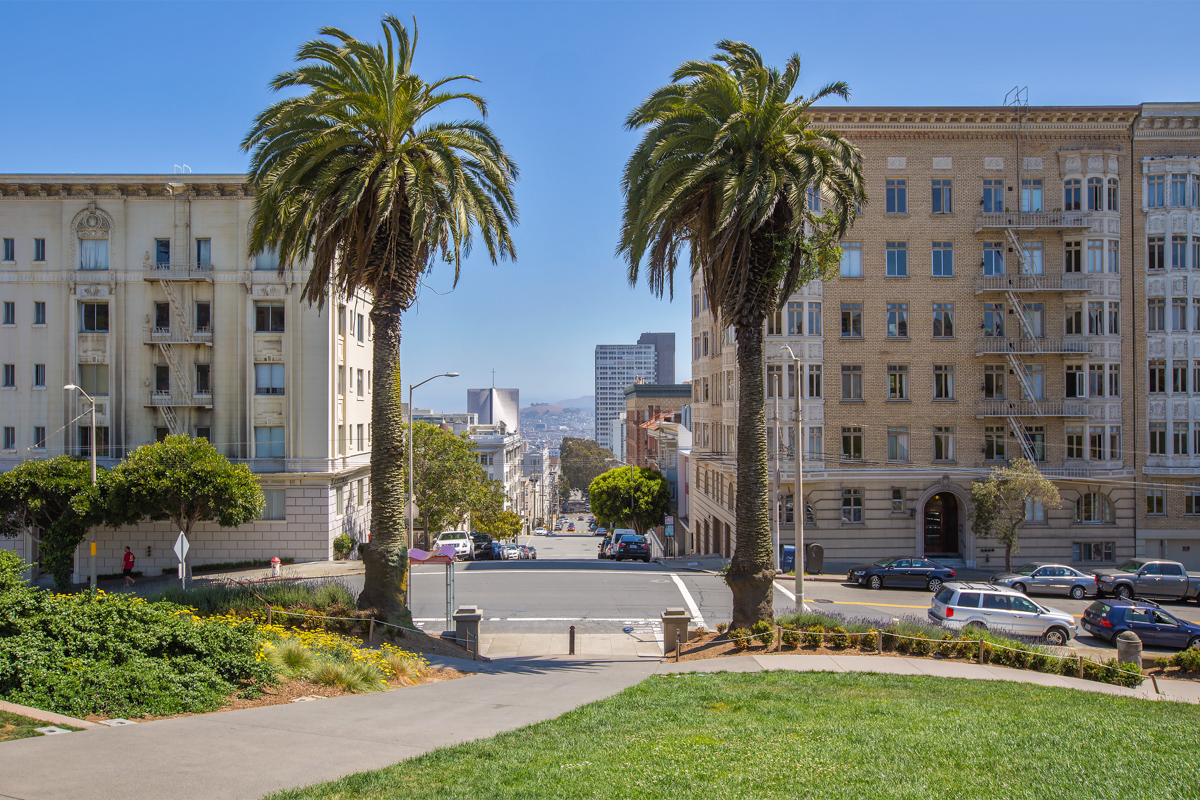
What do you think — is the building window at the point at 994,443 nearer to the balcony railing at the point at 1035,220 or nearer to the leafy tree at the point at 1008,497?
the leafy tree at the point at 1008,497

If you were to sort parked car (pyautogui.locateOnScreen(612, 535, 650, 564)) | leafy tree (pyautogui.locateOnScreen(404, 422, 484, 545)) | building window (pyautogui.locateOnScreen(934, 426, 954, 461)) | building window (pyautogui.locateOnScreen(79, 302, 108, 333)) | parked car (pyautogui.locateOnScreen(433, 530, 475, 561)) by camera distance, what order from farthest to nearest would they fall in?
1. leafy tree (pyautogui.locateOnScreen(404, 422, 484, 545))
2. parked car (pyautogui.locateOnScreen(612, 535, 650, 564))
3. parked car (pyautogui.locateOnScreen(433, 530, 475, 561))
4. building window (pyautogui.locateOnScreen(934, 426, 954, 461))
5. building window (pyautogui.locateOnScreen(79, 302, 108, 333))

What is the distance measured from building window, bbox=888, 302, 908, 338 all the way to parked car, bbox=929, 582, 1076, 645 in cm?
1873

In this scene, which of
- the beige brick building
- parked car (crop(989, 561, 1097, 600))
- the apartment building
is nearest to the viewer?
parked car (crop(989, 561, 1097, 600))

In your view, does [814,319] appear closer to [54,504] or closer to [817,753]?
[817,753]

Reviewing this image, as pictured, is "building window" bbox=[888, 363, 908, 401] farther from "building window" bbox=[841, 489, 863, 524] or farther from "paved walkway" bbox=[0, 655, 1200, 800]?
"paved walkway" bbox=[0, 655, 1200, 800]

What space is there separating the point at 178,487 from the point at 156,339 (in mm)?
10119

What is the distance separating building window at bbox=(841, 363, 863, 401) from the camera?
39.4m

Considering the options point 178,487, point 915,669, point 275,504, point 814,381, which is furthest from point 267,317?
point 915,669

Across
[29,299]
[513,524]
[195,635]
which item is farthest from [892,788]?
[513,524]

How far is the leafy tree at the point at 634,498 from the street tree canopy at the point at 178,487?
42494 mm

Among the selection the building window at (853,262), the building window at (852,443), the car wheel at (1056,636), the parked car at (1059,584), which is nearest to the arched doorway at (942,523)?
the building window at (852,443)

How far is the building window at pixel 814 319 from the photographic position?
39.2 m

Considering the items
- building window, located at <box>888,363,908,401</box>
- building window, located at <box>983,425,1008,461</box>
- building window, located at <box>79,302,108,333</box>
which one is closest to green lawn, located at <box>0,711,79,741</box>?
building window, located at <box>79,302,108,333</box>

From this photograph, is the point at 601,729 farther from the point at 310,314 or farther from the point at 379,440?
the point at 310,314
